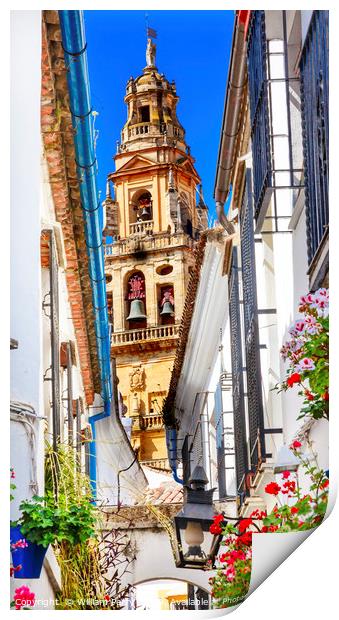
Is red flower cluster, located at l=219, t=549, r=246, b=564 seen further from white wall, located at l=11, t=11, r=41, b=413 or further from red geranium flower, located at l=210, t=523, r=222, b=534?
white wall, located at l=11, t=11, r=41, b=413

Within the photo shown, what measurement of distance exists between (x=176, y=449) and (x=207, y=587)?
1.34 metres

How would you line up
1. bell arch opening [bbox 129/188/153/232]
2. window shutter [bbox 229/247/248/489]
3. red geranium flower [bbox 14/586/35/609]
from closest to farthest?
red geranium flower [bbox 14/586/35/609] < bell arch opening [bbox 129/188/153/232] < window shutter [bbox 229/247/248/489]

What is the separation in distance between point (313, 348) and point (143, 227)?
2956 mm

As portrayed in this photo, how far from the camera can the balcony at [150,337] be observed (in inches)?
383

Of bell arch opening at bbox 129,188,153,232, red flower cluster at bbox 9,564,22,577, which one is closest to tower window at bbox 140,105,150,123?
bell arch opening at bbox 129,188,153,232

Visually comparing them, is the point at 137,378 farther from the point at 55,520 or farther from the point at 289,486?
the point at 289,486

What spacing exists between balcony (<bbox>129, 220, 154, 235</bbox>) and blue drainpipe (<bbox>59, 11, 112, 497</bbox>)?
22cm

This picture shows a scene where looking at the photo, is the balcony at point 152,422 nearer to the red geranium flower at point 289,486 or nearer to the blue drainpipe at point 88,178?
the blue drainpipe at point 88,178

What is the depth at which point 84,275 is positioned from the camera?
35.7ft

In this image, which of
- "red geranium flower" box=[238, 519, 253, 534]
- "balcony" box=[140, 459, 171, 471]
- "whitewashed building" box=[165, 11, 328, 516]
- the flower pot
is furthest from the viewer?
"balcony" box=[140, 459, 171, 471]

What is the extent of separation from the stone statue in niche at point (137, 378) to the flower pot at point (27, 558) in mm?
1666

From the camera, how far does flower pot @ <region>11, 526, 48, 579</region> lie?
25.8ft

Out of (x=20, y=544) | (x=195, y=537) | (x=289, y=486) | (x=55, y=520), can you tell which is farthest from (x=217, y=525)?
(x=20, y=544)

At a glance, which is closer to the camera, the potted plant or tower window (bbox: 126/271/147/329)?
the potted plant
